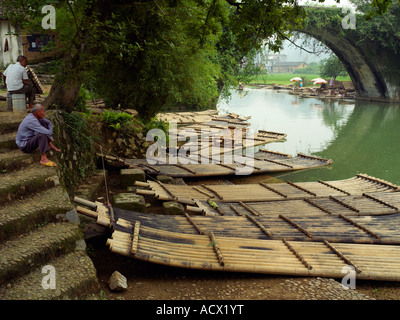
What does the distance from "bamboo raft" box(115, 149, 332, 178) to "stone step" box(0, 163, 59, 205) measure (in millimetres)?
2633

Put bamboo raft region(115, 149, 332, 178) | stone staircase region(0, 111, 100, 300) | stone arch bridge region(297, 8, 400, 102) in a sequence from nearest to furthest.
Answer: stone staircase region(0, 111, 100, 300) → bamboo raft region(115, 149, 332, 178) → stone arch bridge region(297, 8, 400, 102)

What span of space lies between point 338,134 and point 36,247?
1553 cm

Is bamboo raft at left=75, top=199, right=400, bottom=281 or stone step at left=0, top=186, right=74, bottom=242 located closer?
stone step at left=0, top=186, right=74, bottom=242

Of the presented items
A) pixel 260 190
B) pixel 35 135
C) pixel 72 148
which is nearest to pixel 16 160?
pixel 35 135

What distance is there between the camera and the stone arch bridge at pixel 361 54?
23938mm

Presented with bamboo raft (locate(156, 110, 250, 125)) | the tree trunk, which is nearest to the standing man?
the tree trunk

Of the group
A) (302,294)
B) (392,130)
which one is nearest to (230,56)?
(392,130)

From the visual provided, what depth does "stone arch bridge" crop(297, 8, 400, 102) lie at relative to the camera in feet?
78.5

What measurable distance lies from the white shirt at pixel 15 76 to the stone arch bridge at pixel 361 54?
19462 millimetres

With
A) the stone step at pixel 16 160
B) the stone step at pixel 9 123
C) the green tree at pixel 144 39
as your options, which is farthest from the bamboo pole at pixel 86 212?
the green tree at pixel 144 39

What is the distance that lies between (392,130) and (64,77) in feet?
52.7

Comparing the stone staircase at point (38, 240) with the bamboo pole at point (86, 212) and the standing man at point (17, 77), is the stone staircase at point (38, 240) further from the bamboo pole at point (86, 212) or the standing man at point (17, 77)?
the standing man at point (17, 77)

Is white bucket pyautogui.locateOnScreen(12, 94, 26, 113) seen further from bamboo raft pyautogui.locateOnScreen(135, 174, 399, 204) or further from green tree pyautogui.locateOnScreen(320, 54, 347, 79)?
green tree pyautogui.locateOnScreen(320, 54, 347, 79)
